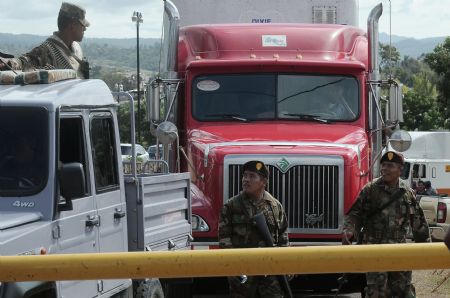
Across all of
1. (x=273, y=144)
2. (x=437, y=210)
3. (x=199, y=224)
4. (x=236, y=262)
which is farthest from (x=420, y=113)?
(x=236, y=262)

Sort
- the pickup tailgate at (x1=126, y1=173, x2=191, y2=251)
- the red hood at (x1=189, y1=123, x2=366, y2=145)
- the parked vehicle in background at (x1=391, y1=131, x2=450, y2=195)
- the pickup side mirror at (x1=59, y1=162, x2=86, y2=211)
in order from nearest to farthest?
the pickup side mirror at (x1=59, y1=162, x2=86, y2=211)
the pickup tailgate at (x1=126, y1=173, x2=191, y2=251)
the red hood at (x1=189, y1=123, x2=366, y2=145)
the parked vehicle in background at (x1=391, y1=131, x2=450, y2=195)

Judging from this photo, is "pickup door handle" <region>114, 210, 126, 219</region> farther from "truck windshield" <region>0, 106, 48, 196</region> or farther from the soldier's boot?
the soldier's boot

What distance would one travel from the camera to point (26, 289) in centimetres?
583

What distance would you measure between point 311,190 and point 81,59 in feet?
10.8

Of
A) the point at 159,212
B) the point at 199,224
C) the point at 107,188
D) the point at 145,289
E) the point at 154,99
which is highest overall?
the point at 154,99

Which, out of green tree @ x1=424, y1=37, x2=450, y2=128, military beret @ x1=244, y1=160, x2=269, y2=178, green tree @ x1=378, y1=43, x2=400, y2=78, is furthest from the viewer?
green tree @ x1=424, y1=37, x2=450, y2=128

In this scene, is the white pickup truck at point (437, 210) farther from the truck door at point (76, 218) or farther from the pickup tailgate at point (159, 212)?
the truck door at point (76, 218)

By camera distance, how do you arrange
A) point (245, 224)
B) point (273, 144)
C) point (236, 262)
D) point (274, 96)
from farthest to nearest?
1. point (274, 96)
2. point (273, 144)
3. point (245, 224)
4. point (236, 262)

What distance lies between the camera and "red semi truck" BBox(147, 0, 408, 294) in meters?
10.9

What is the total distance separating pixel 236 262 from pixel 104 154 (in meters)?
3.57

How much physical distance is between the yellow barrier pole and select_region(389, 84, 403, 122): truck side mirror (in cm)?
802

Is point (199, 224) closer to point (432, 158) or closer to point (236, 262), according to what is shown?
point (236, 262)

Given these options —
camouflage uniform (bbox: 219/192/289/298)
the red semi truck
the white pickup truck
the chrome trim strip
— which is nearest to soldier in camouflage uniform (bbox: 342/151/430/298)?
camouflage uniform (bbox: 219/192/289/298)

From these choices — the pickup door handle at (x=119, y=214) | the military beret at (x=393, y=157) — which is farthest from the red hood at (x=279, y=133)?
the pickup door handle at (x=119, y=214)
